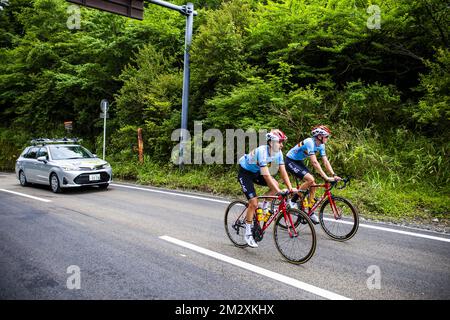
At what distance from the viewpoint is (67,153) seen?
1110 cm

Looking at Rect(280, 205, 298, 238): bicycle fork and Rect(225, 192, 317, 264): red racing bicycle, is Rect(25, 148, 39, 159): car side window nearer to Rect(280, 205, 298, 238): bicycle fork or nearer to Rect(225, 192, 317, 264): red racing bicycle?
Rect(225, 192, 317, 264): red racing bicycle

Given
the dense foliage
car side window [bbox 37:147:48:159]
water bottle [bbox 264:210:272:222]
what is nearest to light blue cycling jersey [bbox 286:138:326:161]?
water bottle [bbox 264:210:272:222]

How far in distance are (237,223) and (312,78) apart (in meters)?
9.05

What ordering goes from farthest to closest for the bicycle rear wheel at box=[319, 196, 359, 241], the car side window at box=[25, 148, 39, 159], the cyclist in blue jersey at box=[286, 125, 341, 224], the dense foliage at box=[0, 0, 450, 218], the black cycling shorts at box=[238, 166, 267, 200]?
the car side window at box=[25, 148, 39, 159], the dense foliage at box=[0, 0, 450, 218], the cyclist in blue jersey at box=[286, 125, 341, 224], the bicycle rear wheel at box=[319, 196, 359, 241], the black cycling shorts at box=[238, 166, 267, 200]

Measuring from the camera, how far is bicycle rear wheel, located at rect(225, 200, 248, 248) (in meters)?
5.18

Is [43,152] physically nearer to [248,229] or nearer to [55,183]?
[55,183]

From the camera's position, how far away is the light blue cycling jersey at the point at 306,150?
596 centimetres

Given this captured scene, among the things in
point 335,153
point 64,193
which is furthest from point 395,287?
point 64,193

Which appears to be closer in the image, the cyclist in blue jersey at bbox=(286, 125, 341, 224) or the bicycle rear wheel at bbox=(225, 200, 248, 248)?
the bicycle rear wheel at bbox=(225, 200, 248, 248)

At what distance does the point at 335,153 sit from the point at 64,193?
8.71 metres

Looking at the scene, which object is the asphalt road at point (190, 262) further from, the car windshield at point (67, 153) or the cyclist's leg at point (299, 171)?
the car windshield at point (67, 153)

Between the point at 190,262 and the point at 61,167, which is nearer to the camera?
the point at 190,262

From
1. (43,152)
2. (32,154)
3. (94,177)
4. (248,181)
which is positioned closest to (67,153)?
(43,152)

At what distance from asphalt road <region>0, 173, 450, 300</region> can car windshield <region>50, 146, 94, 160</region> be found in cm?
417
